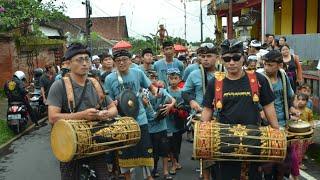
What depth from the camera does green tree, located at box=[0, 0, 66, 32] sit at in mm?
17750

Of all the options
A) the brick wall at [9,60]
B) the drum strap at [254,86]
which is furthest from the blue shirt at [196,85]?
the brick wall at [9,60]

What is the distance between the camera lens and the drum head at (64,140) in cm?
426

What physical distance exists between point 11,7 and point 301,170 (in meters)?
13.6

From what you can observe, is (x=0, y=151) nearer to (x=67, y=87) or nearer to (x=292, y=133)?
(x=67, y=87)

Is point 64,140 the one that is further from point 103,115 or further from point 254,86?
point 254,86

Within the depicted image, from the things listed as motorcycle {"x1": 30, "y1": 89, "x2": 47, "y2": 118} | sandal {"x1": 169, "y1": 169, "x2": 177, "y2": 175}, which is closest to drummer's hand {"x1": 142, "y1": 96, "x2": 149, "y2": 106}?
sandal {"x1": 169, "y1": 169, "x2": 177, "y2": 175}

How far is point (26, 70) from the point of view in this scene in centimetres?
2092

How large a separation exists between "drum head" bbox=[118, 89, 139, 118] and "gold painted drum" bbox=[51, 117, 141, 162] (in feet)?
3.56

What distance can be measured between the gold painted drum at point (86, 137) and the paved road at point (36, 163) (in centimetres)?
254

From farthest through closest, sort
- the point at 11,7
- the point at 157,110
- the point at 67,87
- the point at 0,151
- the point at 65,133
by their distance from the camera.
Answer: the point at 11,7, the point at 0,151, the point at 157,110, the point at 67,87, the point at 65,133

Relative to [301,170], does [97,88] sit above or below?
above

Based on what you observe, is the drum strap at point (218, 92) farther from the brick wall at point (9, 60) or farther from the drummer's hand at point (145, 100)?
the brick wall at point (9, 60)

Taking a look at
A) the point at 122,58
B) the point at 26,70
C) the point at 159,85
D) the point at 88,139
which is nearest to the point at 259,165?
the point at 88,139

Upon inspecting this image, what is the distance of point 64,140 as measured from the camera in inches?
172
